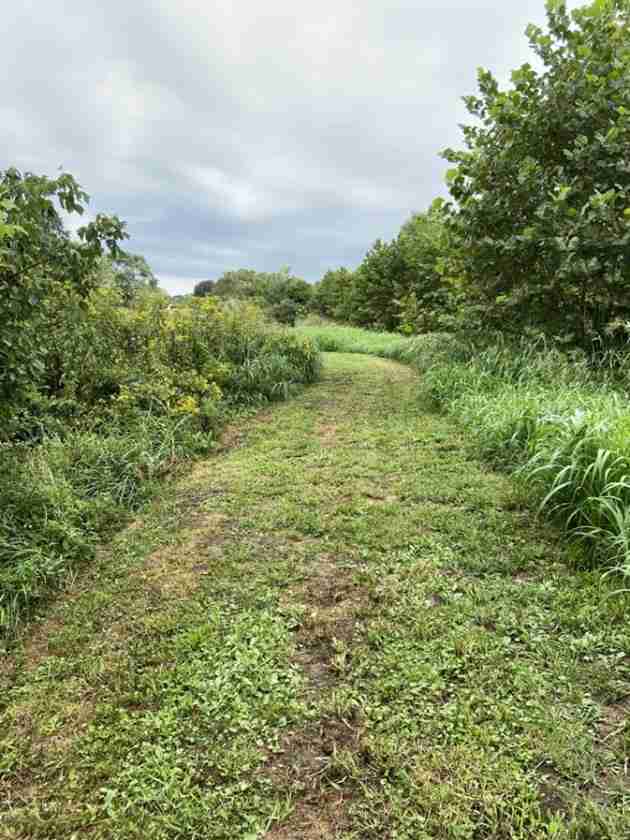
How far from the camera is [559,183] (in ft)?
16.6

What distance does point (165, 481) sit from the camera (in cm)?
356

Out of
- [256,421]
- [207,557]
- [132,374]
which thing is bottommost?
[207,557]

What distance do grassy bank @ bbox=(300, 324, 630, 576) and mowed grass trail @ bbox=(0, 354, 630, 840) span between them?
19 centimetres

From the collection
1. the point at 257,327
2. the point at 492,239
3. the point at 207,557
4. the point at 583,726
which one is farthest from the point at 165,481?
the point at 492,239

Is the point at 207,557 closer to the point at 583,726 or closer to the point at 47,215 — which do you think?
the point at 583,726

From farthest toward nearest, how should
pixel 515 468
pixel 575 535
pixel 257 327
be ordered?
pixel 257 327
pixel 515 468
pixel 575 535

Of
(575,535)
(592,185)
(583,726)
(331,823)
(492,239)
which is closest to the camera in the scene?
(331,823)

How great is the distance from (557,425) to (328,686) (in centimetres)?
217

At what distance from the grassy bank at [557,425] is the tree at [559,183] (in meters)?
0.68

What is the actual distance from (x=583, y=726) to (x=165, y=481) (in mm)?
2896

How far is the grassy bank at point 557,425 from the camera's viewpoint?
2.30 m

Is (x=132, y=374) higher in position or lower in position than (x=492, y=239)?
lower

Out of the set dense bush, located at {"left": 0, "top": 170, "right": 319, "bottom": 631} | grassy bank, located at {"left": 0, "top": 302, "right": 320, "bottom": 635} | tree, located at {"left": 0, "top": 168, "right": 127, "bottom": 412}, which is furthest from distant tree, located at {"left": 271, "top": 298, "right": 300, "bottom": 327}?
tree, located at {"left": 0, "top": 168, "right": 127, "bottom": 412}

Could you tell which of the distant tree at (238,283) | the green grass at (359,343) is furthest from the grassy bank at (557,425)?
the distant tree at (238,283)
